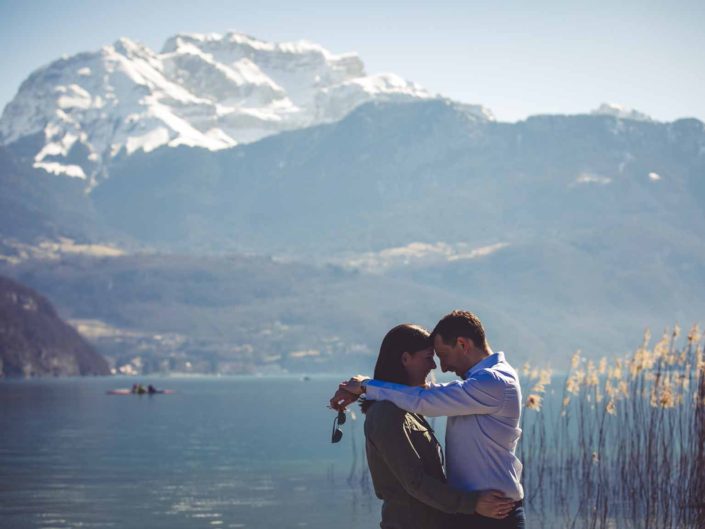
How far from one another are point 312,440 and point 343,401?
2657 inches

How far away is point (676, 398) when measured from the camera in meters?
25.1

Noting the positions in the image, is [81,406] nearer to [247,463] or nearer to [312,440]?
[312,440]

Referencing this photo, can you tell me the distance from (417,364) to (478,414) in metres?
0.67

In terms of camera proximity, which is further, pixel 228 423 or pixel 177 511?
pixel 228 423

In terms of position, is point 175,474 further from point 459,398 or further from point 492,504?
point 459,398

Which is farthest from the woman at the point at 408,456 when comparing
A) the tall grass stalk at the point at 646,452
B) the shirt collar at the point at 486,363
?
the tall grass stalk at the point at 646,452

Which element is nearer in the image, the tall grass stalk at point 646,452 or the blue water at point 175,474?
the tall grass stalk at point 646,452

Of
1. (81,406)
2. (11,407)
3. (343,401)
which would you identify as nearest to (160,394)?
(81,406)

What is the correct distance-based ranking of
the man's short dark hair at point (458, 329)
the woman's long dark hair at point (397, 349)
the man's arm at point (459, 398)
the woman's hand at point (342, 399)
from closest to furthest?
1. the man's arm at point (459, 398)
2. the man's short dark hair at point (458, 329)
3. the woman's long dark hair at point (397, 349)
4. the woman's hand at point (342, 399)

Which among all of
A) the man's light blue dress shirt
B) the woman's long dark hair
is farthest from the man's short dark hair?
the man's light blue dress shirt

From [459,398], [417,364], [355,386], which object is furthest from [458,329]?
[355,386]

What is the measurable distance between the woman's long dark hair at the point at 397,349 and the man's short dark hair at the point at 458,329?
122 millimetres

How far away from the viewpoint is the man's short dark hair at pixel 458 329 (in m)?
9.61

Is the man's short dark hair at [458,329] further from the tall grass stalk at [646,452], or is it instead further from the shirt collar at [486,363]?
the tall grass stalk at [646,452]
